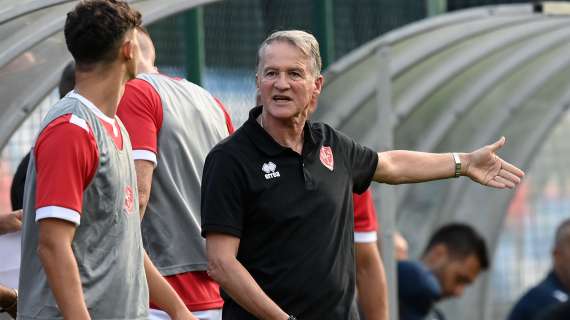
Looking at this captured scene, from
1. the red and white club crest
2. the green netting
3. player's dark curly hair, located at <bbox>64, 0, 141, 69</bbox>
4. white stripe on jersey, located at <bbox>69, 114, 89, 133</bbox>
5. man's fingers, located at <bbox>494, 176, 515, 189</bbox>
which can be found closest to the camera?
white stripe on jersey, located at <bbox>69, 114, 89, 133</bbox>

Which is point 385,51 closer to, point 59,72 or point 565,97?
point 59,72

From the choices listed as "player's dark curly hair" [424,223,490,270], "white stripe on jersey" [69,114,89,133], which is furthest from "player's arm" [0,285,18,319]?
"player's dark curly hair" [424,223,490,270]

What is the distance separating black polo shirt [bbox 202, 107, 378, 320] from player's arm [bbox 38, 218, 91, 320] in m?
0.67

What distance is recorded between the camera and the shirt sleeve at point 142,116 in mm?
5344

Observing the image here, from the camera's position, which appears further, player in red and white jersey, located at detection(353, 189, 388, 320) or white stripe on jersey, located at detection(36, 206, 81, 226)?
player in red and white jersey, located at detection(353, 189, 388, 320)

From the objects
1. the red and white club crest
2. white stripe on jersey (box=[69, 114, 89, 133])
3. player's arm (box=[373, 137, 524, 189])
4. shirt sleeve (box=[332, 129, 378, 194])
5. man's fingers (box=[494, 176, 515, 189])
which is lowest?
man's fingers (box=[494, 176, 515, 189])

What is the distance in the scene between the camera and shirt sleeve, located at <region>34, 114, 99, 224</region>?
4.48 metres

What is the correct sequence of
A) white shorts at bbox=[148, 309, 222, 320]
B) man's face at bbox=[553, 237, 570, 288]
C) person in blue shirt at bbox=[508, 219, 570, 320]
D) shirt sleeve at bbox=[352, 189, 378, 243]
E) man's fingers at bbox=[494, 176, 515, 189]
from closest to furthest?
white shorts at bbox=[148, 309, 222, 320]
man's fingers at bbox=[494, 176, 515, 189]
shirt sleeve at bbox=[352, 189, 378, 243]
person in blue shirt at bbox=[508, 219, 570, 320]
man's face at bbox=[553, 237, 570, 288]

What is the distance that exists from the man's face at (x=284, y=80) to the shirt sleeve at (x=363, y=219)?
128 centimetres

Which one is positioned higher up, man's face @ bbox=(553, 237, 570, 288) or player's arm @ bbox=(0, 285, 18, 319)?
player's arm @ bbox=(0, 285, 18, 319)

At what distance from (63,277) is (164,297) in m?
0.70

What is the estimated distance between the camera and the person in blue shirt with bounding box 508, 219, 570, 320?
327 inches

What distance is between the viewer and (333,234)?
16.9ft

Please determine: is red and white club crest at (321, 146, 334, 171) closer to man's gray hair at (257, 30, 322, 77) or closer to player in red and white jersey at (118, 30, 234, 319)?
man's gray hair at (257, 30, 322, 77)
